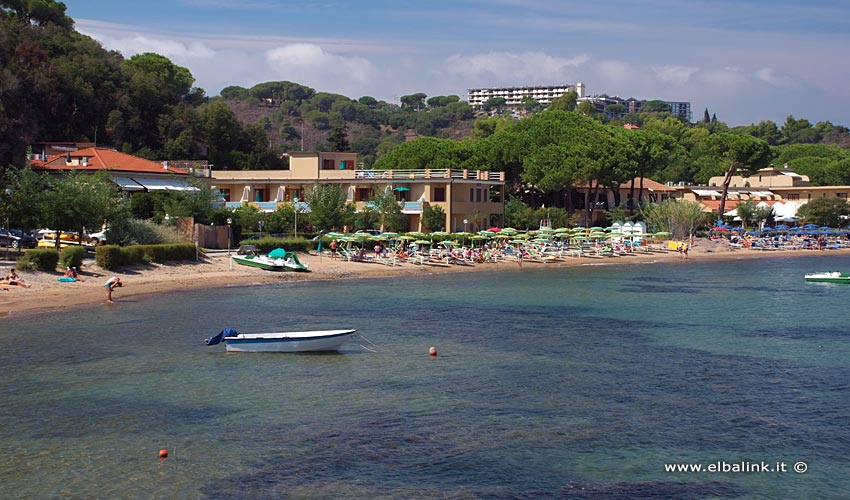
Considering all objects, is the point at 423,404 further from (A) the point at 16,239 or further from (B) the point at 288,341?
(A) the point at 16,239

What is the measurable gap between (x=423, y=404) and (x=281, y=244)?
38.5m

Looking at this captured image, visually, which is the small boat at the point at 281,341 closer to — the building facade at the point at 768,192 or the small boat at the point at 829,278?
the small boat at the point at 829,278

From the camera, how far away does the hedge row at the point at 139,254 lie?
48.9 metres

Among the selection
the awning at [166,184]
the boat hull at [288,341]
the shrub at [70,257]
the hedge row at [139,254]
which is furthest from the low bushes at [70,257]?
the awning at [166,184]

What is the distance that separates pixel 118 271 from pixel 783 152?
467 feet

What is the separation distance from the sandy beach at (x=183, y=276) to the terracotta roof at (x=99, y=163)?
1323 centimetres

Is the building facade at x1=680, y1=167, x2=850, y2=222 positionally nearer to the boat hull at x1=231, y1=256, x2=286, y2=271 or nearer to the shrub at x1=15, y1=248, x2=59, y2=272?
the boat hull at x1=231, y1=256, x2=286, y2=271

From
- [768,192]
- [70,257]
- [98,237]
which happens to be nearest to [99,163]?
[98,237]

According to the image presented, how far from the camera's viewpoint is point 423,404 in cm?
2511

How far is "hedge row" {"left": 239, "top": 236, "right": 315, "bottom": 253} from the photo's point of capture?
198 feet

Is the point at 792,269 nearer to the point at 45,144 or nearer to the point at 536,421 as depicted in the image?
the point at 536,421

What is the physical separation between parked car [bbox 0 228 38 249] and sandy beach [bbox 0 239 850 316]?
266 inches

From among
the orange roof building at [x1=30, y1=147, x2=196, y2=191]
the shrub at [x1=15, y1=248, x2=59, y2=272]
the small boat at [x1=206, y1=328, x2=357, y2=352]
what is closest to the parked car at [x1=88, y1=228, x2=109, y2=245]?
the orange roof building at [x1=30, y1=147, x2=196, y2=191]

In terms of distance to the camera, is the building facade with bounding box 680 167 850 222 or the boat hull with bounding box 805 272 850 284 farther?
the building facade with bounding box 680 167 850 222
